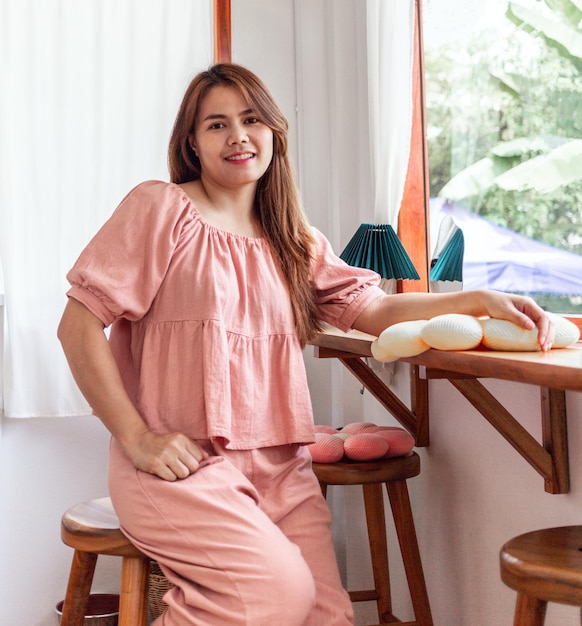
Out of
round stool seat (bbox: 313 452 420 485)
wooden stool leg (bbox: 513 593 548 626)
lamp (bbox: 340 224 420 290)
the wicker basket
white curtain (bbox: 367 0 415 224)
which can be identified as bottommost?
the wicker basket

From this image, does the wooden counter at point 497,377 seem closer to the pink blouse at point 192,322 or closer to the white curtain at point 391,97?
the pink blouse at point 192,322

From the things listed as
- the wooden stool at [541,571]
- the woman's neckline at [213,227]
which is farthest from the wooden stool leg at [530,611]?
the woman's neckline at [213,227]

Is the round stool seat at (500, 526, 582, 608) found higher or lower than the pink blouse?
lower

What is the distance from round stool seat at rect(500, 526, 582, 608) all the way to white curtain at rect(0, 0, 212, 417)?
1.58 m

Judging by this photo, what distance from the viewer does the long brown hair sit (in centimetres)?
174

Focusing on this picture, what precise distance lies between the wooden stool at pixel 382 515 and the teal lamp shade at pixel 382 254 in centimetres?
48

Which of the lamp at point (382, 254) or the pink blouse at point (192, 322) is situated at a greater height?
the lamp at point (382, 254)

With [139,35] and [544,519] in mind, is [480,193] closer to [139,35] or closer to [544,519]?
[544,519]

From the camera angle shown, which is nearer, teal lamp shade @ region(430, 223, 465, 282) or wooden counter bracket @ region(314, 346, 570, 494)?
wooden counter bracket @ region(314, 346, 570, 494)

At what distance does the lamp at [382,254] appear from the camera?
224 centimetres

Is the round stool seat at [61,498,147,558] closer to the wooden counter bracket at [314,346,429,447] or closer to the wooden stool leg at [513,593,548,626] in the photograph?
the wooden stool leg at [513,593,548,626]

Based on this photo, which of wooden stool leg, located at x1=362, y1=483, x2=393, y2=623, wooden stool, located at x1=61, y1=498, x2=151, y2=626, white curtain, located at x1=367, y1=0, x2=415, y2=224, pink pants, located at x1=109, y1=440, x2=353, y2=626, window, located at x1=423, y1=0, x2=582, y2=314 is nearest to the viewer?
pink pants, located at x1=109, y1=440, x2=353, y2=626

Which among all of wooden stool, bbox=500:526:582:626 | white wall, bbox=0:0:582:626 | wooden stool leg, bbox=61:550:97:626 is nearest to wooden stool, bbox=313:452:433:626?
white wall, bbox=0:0:582:626

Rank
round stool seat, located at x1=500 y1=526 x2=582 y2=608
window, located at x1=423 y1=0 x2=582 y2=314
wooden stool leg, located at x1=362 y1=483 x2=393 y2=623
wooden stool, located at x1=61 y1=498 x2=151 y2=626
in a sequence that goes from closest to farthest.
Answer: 1. round stool seat, located at x1=500 y1=526 x2=582 y2=608
2. wooden stool, located at x1=61 y1=498 x2=151 y2=626
3. window, located at x1=423 y1=0 x2=582 y2=314
4. wooden stool leg, located at x1=362 y1=483 x2=393 y2=623
